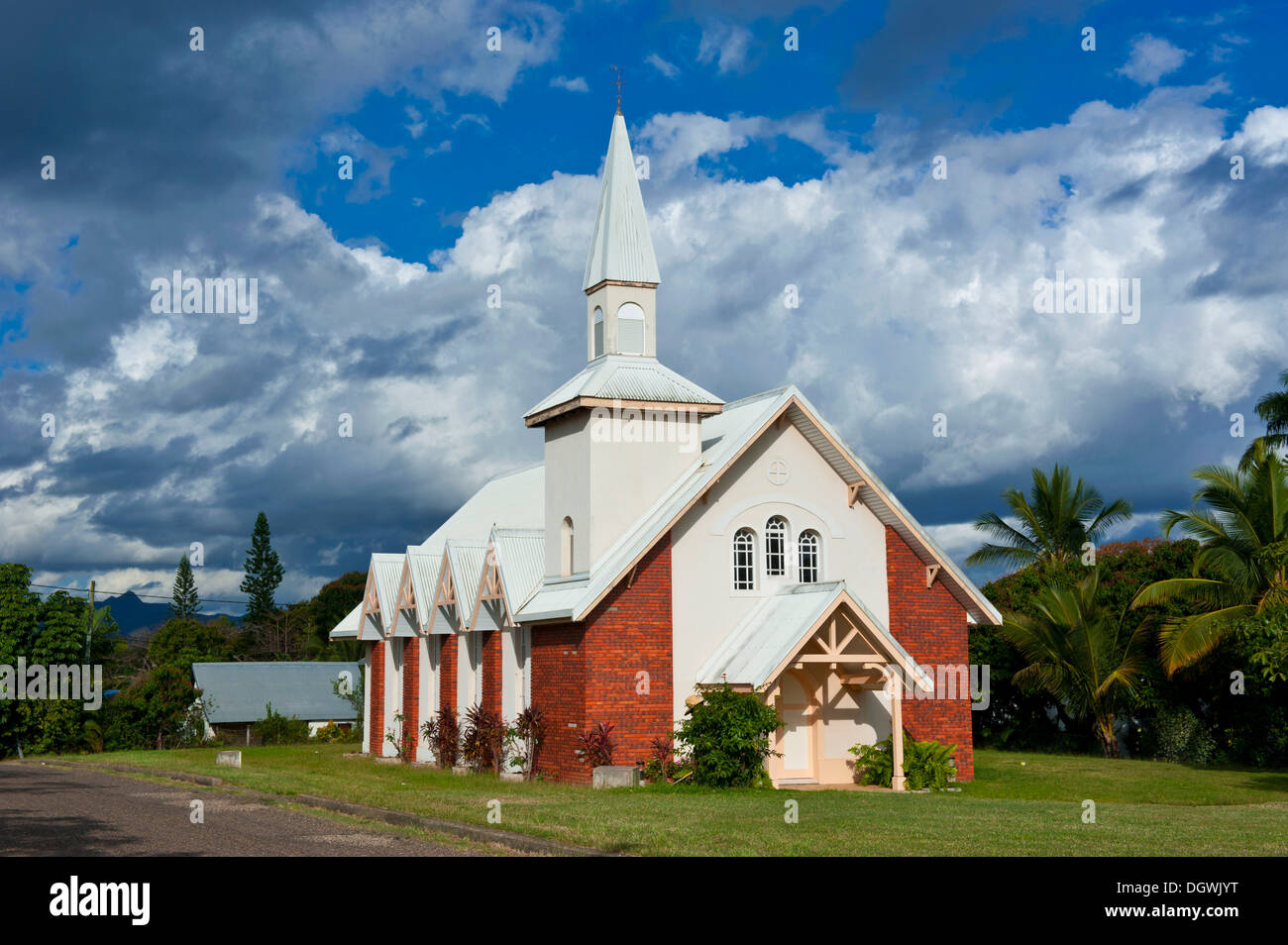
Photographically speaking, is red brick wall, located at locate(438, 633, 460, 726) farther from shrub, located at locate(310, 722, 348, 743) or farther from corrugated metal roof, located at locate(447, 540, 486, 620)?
shrub, located at locate(310, 722, 348, 743)

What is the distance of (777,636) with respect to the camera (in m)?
23.5

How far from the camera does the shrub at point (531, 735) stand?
25047 mm

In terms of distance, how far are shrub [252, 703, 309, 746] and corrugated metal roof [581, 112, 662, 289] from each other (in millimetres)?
28992

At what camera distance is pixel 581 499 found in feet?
84.2

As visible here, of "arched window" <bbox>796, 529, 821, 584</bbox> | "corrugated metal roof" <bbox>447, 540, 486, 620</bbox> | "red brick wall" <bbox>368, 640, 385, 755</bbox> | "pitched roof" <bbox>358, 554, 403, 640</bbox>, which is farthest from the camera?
"red brick wall" <bbox>368, 640, 385, 755</bbox>

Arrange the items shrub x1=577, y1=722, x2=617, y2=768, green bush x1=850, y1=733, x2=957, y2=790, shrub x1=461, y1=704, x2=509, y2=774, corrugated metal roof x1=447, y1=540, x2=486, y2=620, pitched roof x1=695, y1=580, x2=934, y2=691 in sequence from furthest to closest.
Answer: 1. corrugated metal roof x1=447, y1=540, x2=486, y2=620
2. shrub x1=461, y1=704, x2=509, y2=774
3. green bush x1=850, y1=733, x2=957, y2=790
4. shrub x1=577, y1=722, x2=617, y2=768
5. pitched roof x1=695, y1=580, x2=934, y2=691

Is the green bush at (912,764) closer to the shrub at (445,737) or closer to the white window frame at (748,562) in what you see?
the white window frame at (748,562)

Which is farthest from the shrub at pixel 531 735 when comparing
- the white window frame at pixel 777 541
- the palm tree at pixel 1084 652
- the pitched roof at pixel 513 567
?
the palm tree at pixel 1084 652

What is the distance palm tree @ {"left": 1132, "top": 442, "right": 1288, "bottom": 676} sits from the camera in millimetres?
28531

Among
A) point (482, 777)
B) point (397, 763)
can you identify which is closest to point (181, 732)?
point (397, 763)

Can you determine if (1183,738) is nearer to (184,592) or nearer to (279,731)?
(279,731)

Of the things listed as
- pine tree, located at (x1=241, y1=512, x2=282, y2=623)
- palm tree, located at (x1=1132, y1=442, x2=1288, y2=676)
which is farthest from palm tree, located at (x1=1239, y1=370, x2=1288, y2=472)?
pine tree, located at (x1=241, y1=512, x2=282, y2=623)
